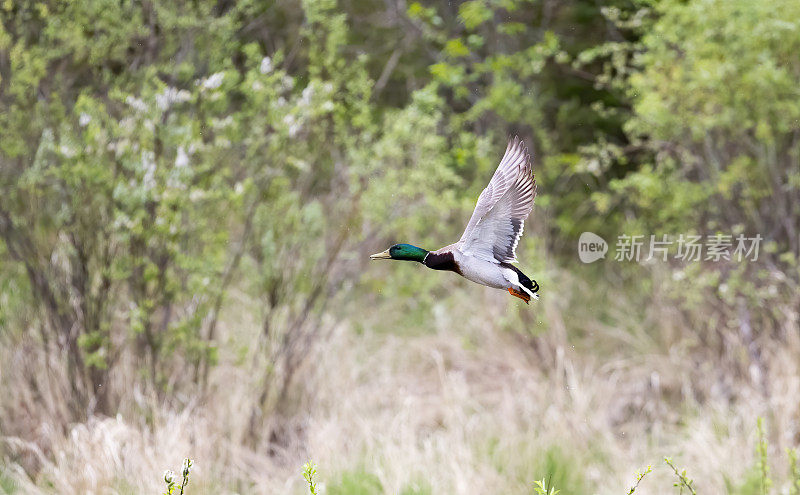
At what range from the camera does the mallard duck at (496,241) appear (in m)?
0.97

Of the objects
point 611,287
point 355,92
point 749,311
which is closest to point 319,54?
point 355,92

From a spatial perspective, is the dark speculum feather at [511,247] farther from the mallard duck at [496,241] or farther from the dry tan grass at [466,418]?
the dry tan grass at [466,418]

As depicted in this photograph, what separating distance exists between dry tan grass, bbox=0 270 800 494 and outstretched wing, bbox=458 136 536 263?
11.0 feet

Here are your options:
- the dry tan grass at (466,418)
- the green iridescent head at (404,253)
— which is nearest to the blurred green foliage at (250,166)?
the dry tan grass at (466,418)

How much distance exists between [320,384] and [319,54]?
2.06m

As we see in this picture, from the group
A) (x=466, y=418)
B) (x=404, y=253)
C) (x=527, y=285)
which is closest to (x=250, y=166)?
(x=466, y=418)

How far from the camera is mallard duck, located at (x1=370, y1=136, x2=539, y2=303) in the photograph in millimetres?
967

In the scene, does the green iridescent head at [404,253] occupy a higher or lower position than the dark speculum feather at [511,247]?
lower

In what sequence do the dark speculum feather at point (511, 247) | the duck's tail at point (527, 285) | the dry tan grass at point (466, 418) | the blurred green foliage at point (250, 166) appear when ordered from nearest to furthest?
the duck's tail at point (527, 285)
the dark speculum feather at point (511, 247)
the dry tan grass at point (466, 418)
the blurred green foliage at point (250, 166)

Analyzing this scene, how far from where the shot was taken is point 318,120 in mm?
5820

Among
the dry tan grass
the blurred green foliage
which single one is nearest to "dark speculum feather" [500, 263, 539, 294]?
the blurred green foliage

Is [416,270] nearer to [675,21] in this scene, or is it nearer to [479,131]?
[479,131]

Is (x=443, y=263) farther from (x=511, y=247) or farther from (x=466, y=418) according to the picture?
(x=466, y=418)

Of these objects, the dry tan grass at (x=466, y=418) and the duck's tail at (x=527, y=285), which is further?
the dry tan grass at (x=466, y=418)
